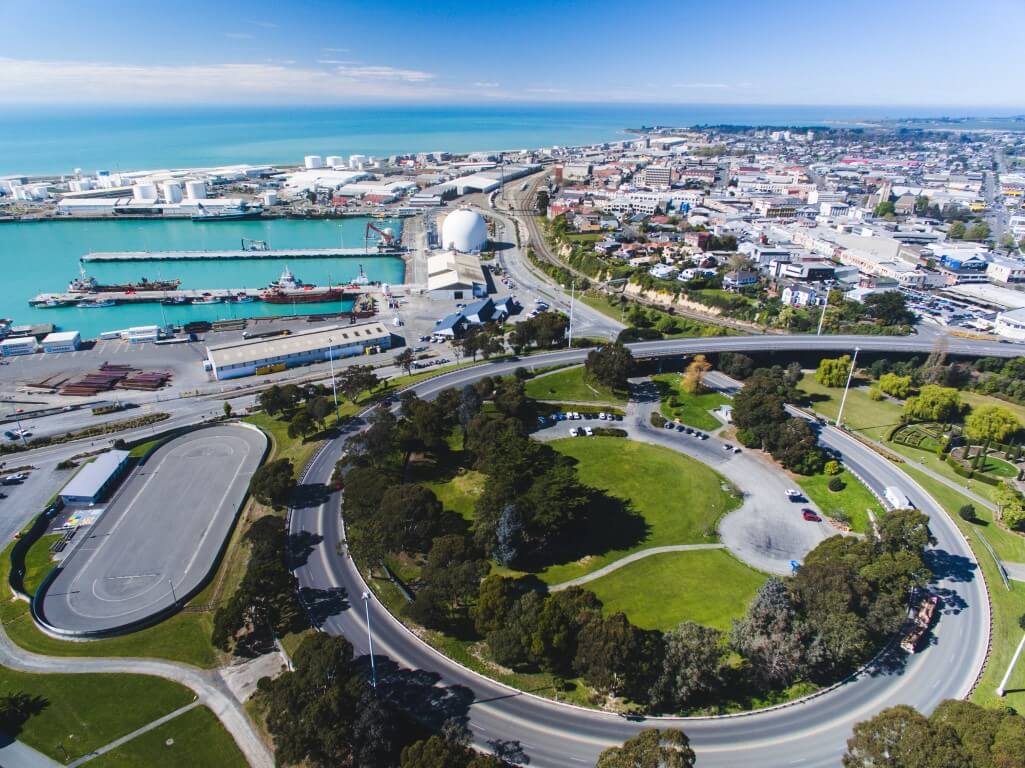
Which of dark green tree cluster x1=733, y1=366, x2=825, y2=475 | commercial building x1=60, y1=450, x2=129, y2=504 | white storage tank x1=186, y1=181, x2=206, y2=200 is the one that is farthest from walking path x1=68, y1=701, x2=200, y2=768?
white storage tank x1=186, y1=181, x2=206, y2=200

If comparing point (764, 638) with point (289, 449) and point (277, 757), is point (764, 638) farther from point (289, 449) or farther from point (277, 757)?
point (289, 449)

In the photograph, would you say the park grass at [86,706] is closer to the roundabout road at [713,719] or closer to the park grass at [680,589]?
the roundabout road at [713,719]

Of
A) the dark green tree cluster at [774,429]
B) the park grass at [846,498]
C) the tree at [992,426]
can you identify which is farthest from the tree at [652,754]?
the tree at [992,426]

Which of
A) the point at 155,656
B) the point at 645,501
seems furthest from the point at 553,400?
the point at 155,656

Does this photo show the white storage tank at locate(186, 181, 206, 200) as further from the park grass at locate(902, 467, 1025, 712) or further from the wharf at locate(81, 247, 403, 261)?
the park grass at locate(902, 467, 1025, 712)

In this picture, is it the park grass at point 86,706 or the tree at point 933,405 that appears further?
the tree at point 933,405
